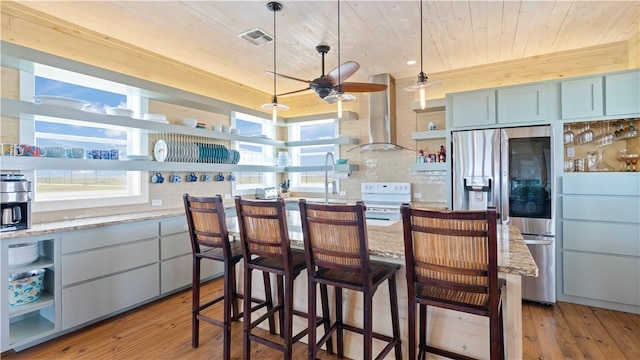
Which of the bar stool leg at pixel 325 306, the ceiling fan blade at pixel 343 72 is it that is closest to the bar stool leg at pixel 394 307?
the bar stool leg at pixel 325 306

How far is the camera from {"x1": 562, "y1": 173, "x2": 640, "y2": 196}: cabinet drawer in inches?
114

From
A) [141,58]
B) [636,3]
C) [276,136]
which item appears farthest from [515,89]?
[141,58]

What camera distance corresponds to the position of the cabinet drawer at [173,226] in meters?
3.20

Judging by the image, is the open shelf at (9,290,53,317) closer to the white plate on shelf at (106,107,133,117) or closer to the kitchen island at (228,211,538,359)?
the kitchen island at (228,211,538,359)

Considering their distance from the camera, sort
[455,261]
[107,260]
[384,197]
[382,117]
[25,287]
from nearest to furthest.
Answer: [455,261], [25,287], [107,260], [382,117], [384,197]

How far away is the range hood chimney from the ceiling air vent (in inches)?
70.7

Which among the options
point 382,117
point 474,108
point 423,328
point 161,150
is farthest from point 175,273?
point 474,108

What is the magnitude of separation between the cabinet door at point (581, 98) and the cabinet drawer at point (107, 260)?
4.39 metres

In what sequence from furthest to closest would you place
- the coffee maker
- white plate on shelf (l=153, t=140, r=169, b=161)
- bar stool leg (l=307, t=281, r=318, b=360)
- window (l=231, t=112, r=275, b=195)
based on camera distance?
window (l=231, t=112, r=275, b=195) → white plate on shelf (l=153, t=140, r=169, b=161) → the coffee maker → bar stool leg (l=307, t=281, r=318, b=360)

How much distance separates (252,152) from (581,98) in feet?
14.3

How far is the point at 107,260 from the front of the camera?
273 centimetres

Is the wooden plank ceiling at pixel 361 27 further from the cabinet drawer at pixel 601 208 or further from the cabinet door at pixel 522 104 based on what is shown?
the cabinet drawer at pixel 601 208

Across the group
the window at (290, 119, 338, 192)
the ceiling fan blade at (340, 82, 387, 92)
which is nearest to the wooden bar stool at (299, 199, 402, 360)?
the ceiling fan blade at (340, 82, 387, 92)

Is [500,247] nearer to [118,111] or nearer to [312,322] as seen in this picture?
[312,322]
